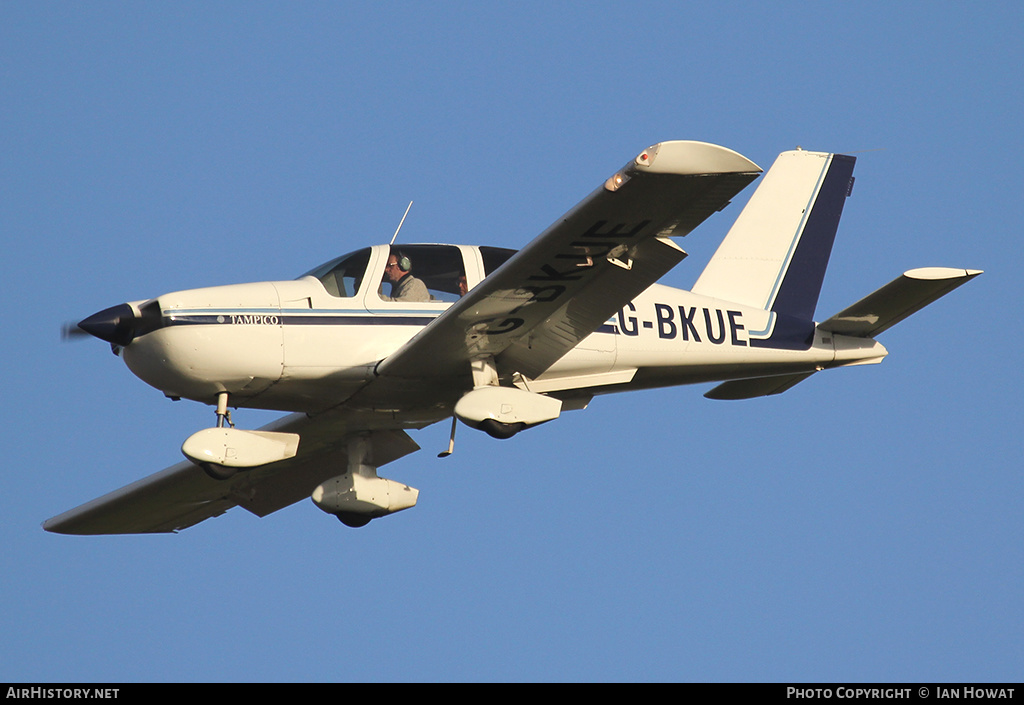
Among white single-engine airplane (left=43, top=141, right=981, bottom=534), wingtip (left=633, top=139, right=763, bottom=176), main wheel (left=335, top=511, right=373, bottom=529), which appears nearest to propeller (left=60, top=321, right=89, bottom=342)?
white single-engine airplane (left=43, top=141, right=981, bottom=534)

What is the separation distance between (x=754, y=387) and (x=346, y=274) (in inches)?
179

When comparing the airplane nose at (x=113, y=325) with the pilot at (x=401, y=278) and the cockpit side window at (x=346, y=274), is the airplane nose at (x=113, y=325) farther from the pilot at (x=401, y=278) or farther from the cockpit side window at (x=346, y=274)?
the pilot at (x=401, y=278)

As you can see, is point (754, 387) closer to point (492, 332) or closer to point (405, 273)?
point (492, 332)

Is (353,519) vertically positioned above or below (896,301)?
below

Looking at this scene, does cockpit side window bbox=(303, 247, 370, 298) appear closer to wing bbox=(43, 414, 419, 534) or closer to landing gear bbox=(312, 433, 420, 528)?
→ landing gear bbox=(312, 433, 420, 528)

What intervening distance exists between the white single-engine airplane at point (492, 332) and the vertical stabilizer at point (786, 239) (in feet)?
0.09

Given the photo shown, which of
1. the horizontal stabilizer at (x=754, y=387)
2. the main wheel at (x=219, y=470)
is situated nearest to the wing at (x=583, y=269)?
the main wheel at (x=219, y=470)

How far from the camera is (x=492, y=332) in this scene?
1138cm

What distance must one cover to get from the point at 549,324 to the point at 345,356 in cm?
178

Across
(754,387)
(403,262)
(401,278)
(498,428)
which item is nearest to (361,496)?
(498,428)

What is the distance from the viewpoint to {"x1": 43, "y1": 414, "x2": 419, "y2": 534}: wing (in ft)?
45.4
